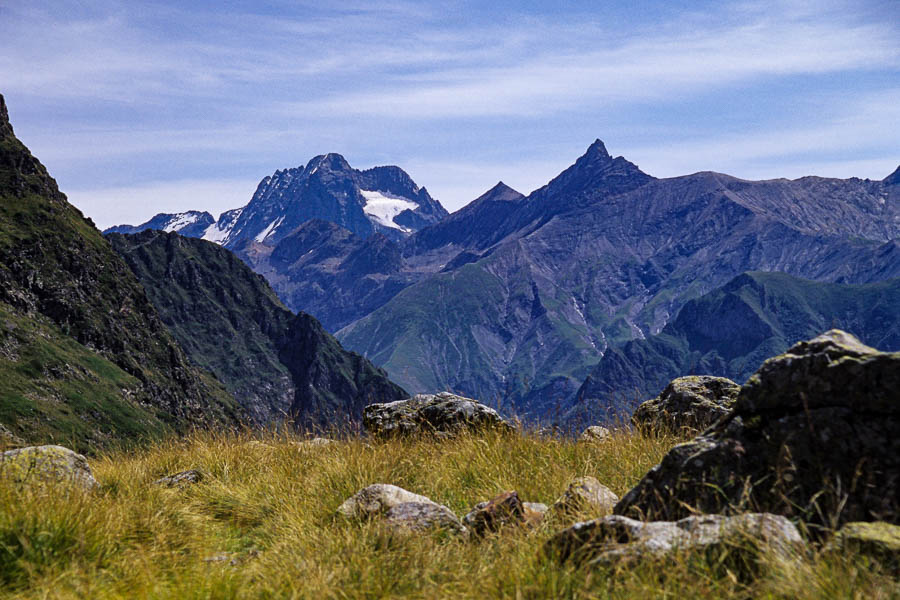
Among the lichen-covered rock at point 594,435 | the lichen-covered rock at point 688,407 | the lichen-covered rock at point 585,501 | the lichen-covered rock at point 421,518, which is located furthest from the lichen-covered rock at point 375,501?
the lichen-covered rock at point 688,407

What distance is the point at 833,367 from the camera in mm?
5496

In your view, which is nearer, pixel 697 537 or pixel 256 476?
pixel 697 537


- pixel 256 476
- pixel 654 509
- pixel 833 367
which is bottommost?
pixel 256 476

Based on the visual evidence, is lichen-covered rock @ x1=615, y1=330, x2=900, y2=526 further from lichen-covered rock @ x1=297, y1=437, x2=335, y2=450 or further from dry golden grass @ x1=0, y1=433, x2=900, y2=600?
lichen-covered rock @ x1=297, y1=437, x2=335, y2=450

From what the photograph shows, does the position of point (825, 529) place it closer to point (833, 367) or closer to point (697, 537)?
point (697, 537)

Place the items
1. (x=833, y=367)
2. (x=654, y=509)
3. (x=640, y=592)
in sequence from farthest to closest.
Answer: (x=654, y=509) → (x=833, y=367) → (x=640, y=592)

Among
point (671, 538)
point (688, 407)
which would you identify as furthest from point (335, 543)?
point (688, 407)

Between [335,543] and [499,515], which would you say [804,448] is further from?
[335,543]

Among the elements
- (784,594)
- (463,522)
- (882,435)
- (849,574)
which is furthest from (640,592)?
(463,522)

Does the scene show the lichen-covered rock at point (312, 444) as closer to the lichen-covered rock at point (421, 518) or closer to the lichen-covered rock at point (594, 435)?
the lichen-covered rock at point (594, 435)

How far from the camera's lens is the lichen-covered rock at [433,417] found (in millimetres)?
12180

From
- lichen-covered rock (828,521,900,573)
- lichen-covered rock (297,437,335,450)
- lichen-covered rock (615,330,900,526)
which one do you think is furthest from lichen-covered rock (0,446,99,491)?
lichen-covered rock (828,521,900,573)

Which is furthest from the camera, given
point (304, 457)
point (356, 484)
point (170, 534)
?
point (304, 457)

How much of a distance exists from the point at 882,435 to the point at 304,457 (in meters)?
8.53
